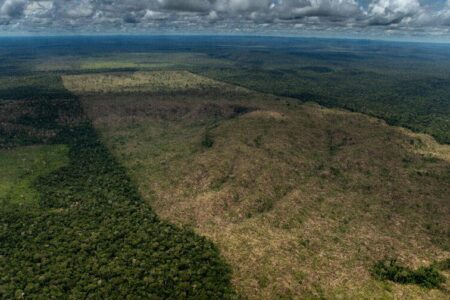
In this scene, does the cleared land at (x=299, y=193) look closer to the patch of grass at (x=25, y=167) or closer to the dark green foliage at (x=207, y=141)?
the dark green foliage at (x=207, y=141)

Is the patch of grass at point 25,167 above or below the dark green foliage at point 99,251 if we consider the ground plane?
below

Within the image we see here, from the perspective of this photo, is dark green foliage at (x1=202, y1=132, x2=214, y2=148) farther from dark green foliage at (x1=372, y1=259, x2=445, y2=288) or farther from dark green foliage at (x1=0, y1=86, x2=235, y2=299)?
dark green foliage at (x1=372, y1=259, x2=445, y2=288)

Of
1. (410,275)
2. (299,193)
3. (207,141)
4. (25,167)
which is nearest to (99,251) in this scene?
(299,193)

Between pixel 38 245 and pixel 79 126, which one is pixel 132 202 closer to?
pixel 38 245

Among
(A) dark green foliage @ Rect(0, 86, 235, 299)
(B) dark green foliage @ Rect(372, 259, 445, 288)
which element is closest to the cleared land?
(B) dark green foliage @ Rect(372, 259, 445, 288)

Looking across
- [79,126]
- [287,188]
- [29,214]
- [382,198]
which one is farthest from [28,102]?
[382,198]

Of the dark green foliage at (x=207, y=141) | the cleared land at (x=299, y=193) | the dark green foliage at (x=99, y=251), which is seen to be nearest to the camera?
the dark green foliage at (x=99, y=251)

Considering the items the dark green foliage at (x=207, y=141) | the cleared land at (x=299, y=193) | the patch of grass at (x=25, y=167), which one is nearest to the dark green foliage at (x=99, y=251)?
the patch of grass at (x=25, y=167)
